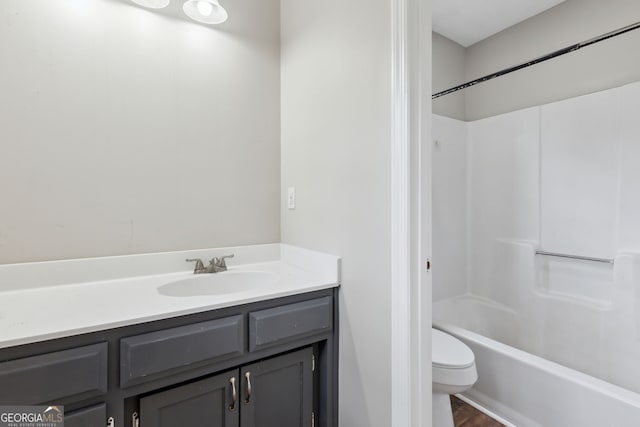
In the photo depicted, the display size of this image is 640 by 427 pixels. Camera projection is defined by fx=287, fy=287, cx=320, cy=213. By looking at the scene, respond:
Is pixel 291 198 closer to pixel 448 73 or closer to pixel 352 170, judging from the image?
pixel 352 170

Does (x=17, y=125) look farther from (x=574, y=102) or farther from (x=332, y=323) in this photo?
(x=574, y=102)

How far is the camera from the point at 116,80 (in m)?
1.34

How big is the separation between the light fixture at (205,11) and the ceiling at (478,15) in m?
1.44

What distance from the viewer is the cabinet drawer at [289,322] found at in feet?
3.57

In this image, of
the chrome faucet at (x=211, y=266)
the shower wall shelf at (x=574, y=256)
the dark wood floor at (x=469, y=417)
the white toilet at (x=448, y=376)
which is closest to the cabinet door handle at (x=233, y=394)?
the chrome faucet at (x=211, y=266)

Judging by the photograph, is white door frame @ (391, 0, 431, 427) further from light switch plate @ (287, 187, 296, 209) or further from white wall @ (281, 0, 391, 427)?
Answer: light switch plate @ (287, 187, 296, 209)

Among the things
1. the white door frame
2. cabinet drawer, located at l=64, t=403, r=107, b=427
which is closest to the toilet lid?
the white door frame

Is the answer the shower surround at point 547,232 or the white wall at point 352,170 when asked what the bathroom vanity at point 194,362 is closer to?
the white wall at point 352,170

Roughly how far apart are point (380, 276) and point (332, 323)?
14.6 inches

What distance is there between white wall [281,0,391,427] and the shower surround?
0.98m

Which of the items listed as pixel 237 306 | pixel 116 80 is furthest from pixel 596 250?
pixel 116 80

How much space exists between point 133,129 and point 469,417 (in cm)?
237

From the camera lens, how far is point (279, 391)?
118 centimetres

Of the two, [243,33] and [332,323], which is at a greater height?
[243,33]
